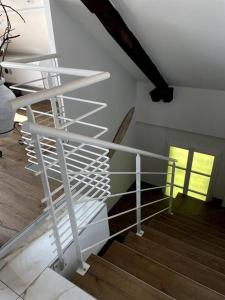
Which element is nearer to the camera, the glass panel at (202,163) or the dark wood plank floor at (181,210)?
the dark wood plank floor at (181,210)

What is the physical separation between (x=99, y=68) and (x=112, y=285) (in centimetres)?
254

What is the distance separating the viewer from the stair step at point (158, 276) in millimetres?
1397

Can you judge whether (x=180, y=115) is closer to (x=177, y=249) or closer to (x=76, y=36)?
(x=76, y=36)

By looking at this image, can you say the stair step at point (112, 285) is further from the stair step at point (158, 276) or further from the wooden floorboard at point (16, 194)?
the wooden floorboard at point (16, 194)

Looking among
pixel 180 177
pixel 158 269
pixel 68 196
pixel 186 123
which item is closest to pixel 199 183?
pixel 180 177

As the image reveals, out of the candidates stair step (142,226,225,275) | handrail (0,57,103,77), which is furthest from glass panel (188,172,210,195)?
handrail (0,57,103,77)

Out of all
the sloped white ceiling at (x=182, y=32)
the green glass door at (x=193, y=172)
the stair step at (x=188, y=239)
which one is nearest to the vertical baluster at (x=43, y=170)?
the stair step at (x=188, y=239)

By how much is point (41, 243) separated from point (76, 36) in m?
2.10

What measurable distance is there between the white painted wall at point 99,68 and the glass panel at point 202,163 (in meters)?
1.26

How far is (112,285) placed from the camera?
1261 mm

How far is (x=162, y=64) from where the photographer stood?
10.7ft

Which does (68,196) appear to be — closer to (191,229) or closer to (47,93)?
(47,93)

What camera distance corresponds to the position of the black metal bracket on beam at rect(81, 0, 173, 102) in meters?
2.13

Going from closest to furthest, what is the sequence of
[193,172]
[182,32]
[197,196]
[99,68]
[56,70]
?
[56,70]
[182,32]
[99,68]
[193,172]
[197,196]
